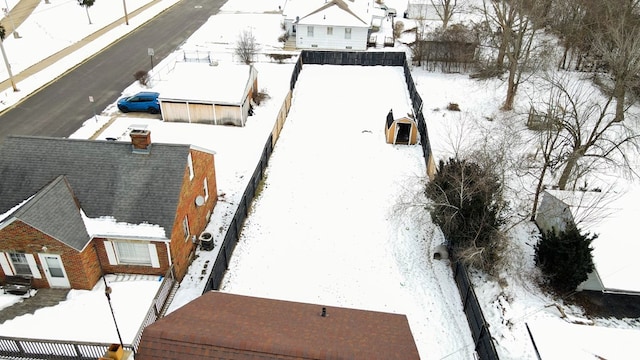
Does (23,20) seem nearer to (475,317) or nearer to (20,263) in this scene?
(20,263)

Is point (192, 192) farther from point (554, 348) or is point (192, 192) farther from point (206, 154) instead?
point (554, 348)

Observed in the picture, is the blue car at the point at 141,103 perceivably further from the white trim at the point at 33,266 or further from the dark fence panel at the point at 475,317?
the dark fence panel at the point at 475,317

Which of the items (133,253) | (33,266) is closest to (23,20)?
(33,266)

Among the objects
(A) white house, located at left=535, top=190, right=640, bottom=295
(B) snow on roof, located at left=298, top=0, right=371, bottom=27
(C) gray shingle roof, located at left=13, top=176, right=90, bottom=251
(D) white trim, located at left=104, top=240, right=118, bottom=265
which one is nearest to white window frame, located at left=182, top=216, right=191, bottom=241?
(D) white trim, located at left=104, top=240, right=118, bottom=265

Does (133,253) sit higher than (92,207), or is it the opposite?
(92,207)

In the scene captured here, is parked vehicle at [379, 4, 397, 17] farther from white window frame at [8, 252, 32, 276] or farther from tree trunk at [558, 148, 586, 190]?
white window frame at [8, 252, 32, 276]

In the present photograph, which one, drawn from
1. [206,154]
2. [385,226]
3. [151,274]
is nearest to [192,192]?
[206,154]
